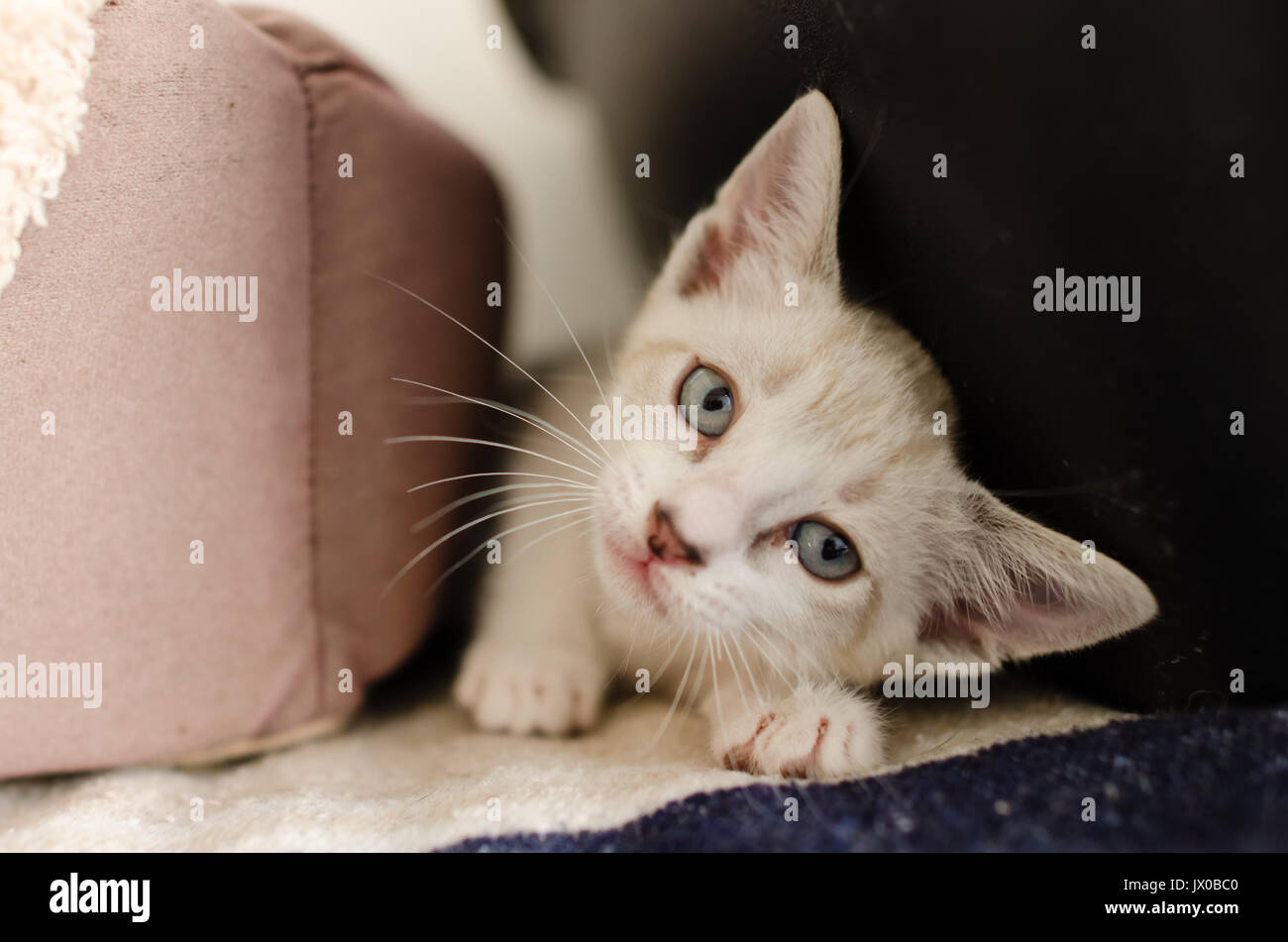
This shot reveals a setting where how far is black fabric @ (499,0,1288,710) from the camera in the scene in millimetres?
654

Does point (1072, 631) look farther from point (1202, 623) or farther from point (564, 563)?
point (564, 563)

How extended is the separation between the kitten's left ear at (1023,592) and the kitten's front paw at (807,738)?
0.55 feet

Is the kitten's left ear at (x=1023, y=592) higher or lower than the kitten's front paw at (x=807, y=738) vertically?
higher

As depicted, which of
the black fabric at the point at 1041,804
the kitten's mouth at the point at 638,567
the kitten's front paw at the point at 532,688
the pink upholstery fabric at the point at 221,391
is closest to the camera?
the black fabric at the point at 1041,804

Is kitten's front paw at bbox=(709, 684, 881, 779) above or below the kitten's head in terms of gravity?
below

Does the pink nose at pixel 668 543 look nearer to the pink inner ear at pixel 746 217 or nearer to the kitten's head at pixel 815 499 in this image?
the kitten's head at pixel 815 499

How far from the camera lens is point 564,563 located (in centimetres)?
121

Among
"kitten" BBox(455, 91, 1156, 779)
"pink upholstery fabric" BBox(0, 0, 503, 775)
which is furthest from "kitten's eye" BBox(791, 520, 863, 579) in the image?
"pink upholstery fabric" BBox(0, 0, 503, 775)

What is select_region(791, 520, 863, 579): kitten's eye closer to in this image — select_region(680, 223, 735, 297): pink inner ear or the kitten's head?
the kitten's head

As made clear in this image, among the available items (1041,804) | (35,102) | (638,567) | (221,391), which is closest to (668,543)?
(638,567)

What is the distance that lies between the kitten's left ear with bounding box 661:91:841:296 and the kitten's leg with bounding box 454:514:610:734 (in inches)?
16.7

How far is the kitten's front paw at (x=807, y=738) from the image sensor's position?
86 cm

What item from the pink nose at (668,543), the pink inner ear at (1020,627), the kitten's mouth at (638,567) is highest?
the pink nose at (668,543)

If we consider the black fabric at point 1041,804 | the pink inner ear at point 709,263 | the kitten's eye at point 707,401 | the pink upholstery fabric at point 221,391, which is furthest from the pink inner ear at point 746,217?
the black fabric at point 1041,804
